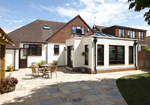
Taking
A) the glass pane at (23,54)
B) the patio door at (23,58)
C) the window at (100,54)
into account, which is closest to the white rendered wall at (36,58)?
the patio door at (23,58)

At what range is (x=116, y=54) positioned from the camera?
11.6m

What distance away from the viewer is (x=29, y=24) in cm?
1700

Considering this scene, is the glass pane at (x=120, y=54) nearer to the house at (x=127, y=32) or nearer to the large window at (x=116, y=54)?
the large window at (x=116, y=54)

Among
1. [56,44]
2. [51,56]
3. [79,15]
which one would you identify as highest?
[79,15]

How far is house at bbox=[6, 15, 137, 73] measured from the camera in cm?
1075

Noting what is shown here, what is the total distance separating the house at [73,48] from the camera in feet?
35.3

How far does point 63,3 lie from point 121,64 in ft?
29.3

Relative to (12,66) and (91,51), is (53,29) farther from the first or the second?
(91,51)

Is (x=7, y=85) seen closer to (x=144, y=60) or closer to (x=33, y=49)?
(x=33, y=49)

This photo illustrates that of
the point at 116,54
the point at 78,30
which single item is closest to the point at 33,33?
the point at 78,30

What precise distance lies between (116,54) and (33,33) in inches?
480

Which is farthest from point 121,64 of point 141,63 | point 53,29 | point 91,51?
point 53,29

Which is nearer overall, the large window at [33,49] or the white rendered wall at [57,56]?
the large window at [33,49]

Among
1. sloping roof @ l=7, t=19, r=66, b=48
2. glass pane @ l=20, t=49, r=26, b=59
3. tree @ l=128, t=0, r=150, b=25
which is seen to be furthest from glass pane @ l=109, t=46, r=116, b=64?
glass pane @ l=20, t=49, r=26, b=59
